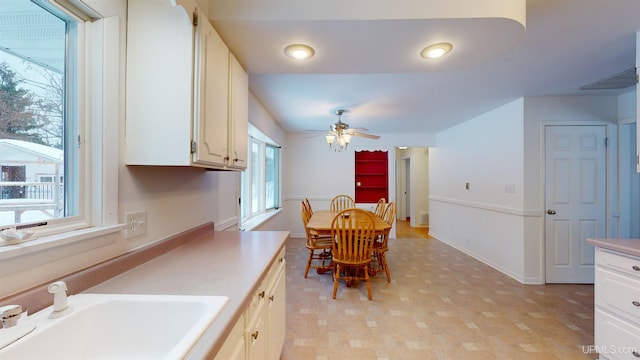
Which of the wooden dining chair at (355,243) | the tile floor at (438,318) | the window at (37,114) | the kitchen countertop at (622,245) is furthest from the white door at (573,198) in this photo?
the window at (37,114)

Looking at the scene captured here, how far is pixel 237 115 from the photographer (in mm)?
1599

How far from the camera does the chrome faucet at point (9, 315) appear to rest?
0.59m

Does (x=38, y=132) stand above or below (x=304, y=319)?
above

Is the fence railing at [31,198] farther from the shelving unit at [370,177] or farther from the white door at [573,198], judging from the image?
the shelving unit at [370,177]

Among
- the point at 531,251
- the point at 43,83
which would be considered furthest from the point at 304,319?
the point at 531,251

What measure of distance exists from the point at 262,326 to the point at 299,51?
5.02 feet

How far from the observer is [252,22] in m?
1.28

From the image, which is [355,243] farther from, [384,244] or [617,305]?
[617,305]

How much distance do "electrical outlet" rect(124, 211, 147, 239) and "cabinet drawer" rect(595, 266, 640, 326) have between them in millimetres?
2724

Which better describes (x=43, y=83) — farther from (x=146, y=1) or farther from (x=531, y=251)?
(x=531, y=251)

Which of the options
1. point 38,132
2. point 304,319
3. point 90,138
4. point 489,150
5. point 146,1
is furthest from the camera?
point 489,150

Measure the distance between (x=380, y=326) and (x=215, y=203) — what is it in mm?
1689

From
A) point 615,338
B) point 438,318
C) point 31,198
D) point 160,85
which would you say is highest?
point 160,85

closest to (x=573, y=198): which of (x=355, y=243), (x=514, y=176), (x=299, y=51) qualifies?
(x=514, y=176)
